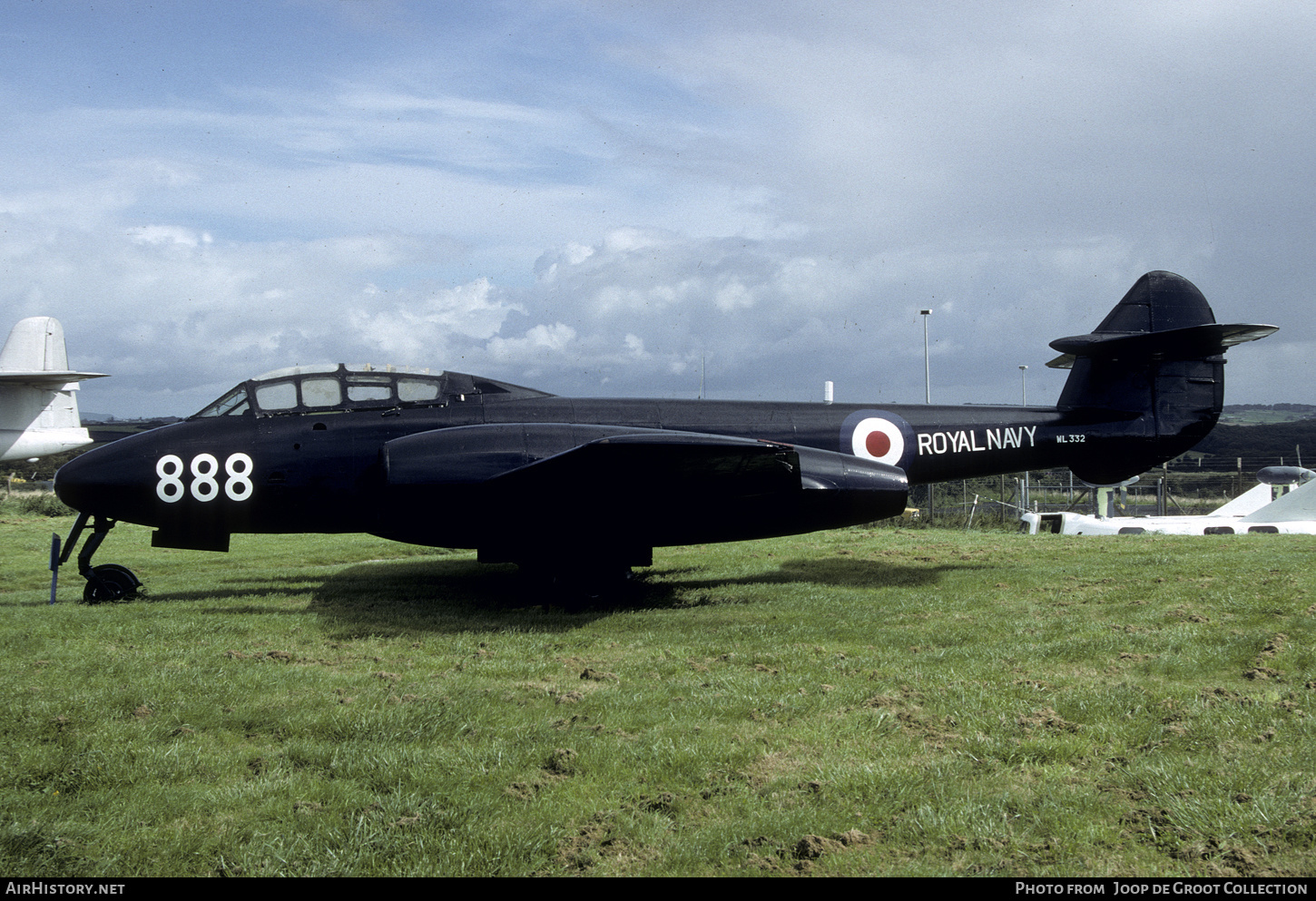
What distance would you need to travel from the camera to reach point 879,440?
11.2 meters

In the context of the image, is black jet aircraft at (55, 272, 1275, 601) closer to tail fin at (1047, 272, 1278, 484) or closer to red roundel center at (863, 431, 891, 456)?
red roundel center at (863, 431, 891, 456)

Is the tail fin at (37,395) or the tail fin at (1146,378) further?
the tail fin at (37,395)

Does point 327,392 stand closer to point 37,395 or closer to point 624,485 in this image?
Result: point 624,485

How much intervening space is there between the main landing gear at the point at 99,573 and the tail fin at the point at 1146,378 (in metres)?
12.7

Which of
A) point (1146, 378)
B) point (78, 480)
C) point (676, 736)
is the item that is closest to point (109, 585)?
point (78, 480)

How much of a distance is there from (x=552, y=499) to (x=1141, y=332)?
29.3 ft

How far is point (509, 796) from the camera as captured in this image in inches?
157

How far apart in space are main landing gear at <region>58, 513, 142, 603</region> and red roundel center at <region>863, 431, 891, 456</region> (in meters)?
9.34

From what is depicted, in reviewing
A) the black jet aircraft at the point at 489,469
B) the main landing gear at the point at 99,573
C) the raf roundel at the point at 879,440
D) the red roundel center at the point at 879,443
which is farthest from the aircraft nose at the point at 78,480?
the red roundel center at the point at 879,443

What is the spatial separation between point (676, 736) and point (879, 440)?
23.9 feet

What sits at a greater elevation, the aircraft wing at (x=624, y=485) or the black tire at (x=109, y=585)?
the aircraft wing at (x=624, y=485)

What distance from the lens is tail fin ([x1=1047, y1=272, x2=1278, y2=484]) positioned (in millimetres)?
11789

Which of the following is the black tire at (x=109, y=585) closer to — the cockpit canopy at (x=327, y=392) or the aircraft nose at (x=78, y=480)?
the aircraft nose at (x=78, y=480)

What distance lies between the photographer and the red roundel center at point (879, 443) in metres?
11.2
